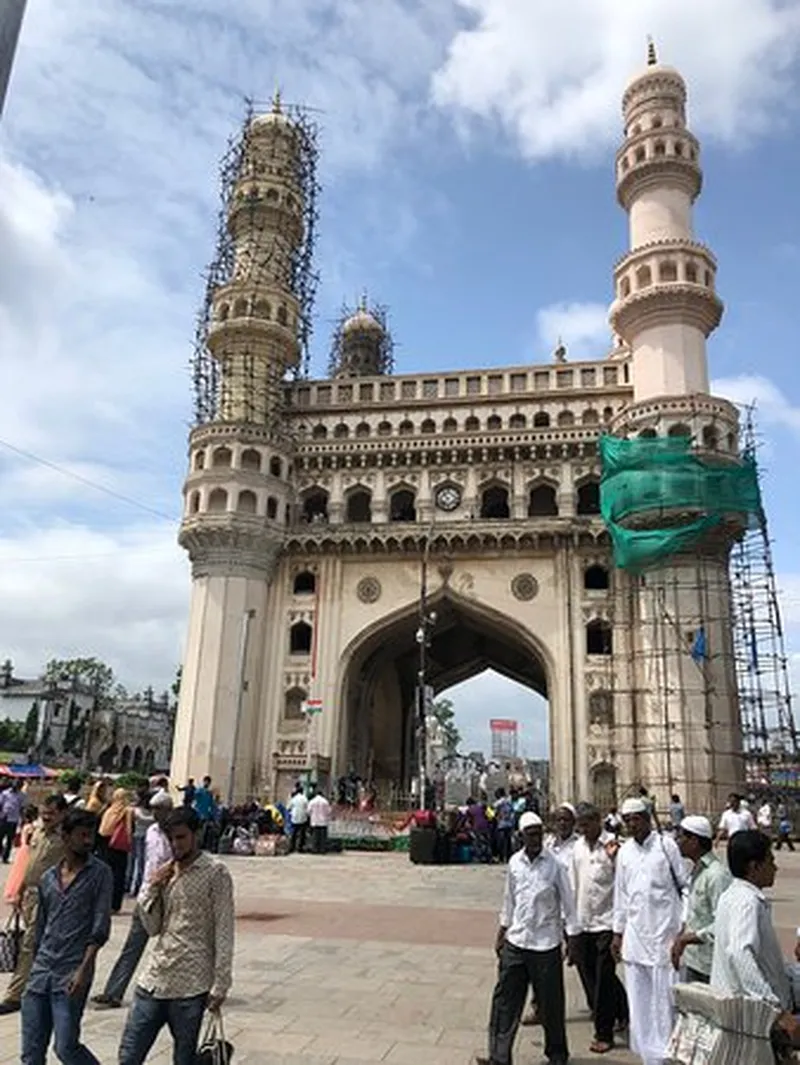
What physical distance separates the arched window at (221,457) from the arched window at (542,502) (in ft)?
38.5

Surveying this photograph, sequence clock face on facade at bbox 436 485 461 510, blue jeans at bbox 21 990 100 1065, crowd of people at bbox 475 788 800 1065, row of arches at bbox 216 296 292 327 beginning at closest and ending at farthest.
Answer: blue jeans at bbox 21 990 100 1065 < crowd of people at bbox 475 788 800 1065 < clock face on facade at bbox 436 485 461 510 < row of arches at bbox 216 296 292 327

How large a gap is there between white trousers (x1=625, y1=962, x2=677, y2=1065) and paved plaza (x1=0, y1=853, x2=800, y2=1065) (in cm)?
71

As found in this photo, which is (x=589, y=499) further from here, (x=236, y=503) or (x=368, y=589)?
(x=236, y=503)

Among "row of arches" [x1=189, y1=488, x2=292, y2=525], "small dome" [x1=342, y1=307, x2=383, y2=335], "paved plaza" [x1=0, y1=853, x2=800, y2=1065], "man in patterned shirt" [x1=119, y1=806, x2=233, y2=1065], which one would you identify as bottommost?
"paved plaza" [x1=0, y1=853, x2=800, y2=1065]

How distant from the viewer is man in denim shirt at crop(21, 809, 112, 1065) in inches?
194

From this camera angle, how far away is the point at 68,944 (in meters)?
5.13

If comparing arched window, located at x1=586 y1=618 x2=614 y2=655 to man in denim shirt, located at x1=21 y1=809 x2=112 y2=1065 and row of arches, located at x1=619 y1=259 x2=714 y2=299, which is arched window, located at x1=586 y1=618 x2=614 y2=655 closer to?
row of arches, located at x1=619 y1=259 x2=714 y2=299

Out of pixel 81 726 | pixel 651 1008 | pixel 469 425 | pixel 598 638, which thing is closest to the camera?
pixel 651 1008

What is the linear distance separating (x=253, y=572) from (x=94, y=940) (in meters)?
29.8

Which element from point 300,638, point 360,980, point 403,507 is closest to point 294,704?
point 300,638

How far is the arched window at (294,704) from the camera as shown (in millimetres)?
34406

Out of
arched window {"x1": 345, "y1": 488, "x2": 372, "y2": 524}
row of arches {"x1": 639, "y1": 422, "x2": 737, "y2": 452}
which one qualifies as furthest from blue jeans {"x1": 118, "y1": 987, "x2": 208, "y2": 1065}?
arched window {"x1": 345, "y1": 488, "x2": 372, "y2": 524}

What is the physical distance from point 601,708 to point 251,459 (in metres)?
16.0

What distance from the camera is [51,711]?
252ft
